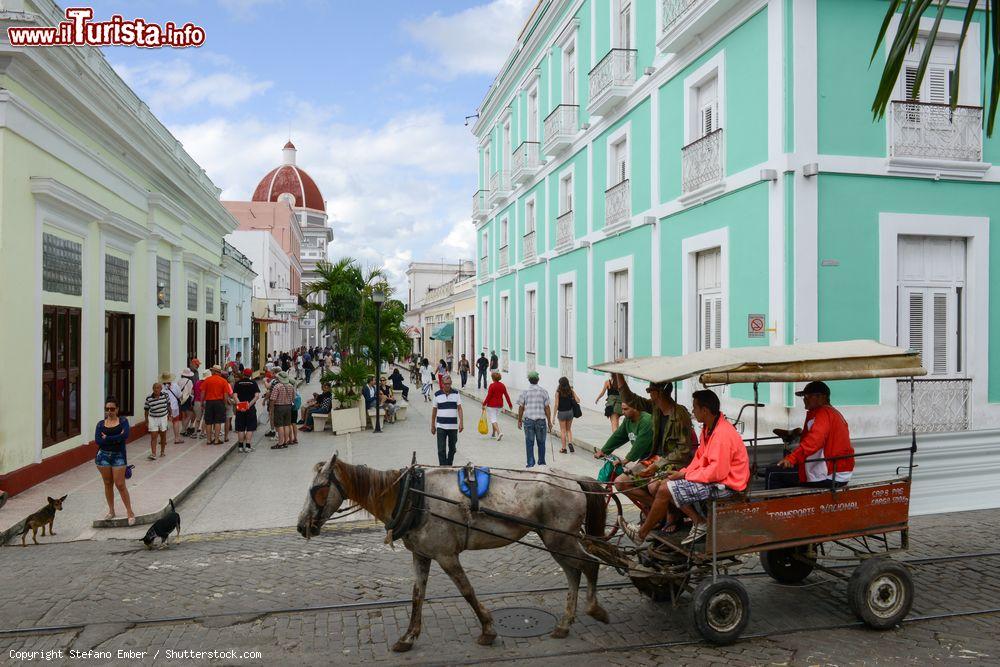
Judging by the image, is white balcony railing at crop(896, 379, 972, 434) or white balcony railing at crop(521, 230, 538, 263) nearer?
white balcony railing at crop(896, 379, 972, 434)

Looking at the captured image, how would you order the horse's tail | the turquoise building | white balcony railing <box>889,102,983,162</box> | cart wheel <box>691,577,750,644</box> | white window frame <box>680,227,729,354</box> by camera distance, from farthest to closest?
white window frame <box>680,227,729,354</box>, white balcony railing <box>889,102,983,162</box>, the turquoise building, the horse's tail, cart wheel <box>691,577,750,644</box>

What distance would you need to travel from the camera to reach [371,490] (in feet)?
16.7

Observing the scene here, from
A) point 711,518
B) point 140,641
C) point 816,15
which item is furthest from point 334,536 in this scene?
point 816,15

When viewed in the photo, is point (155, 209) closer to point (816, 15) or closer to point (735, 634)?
point (816, 15)

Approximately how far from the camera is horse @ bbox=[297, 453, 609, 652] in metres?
5.01

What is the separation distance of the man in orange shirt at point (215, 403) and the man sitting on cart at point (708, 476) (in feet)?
36.1

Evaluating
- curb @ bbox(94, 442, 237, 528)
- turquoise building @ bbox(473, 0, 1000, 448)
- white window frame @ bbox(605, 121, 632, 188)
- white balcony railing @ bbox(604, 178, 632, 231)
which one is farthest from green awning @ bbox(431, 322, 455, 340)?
curb @ bbox(94, 442, 237, 528)

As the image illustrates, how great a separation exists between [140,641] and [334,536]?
292cm

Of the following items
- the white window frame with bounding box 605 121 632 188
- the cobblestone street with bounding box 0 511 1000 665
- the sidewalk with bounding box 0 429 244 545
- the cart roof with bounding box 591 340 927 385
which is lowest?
the cobblestone street with bounding box 0 511 1000 665

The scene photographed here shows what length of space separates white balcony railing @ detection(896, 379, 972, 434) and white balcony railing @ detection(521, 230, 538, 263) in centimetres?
1367

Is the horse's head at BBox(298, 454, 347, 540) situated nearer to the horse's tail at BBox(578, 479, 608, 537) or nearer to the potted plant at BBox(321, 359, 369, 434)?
the horse's tail at BBox(578, 479, 608, 537)

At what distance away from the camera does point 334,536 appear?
793cm

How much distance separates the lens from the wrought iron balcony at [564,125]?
1898 centimetres

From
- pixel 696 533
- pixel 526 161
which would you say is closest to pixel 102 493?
pixel 696 533
